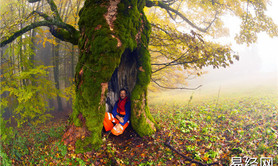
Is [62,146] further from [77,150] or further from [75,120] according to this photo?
[75,120]

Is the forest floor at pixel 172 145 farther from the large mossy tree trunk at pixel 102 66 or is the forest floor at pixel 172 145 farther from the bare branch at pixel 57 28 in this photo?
the bare branch at pixel 57 28

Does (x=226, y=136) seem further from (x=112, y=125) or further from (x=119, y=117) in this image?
(x=112, y=125)

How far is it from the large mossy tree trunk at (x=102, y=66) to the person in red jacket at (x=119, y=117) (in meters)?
0.20

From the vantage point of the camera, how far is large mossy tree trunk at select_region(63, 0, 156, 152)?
3.54 meters

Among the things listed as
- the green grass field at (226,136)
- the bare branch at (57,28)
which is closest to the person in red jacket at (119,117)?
the green grass field at (226,136)

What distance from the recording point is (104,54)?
3.52 m

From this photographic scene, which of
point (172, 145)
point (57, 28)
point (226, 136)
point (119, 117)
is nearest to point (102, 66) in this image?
point (119, 117)

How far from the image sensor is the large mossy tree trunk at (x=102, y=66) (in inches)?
139

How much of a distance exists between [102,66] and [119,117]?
1662 mm

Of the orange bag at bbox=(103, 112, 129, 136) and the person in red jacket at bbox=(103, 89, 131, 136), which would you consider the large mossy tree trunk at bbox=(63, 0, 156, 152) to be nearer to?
the person in red jacket at bbox=(103, 89, 131, 136)

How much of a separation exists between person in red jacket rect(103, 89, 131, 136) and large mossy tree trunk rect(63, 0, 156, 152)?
199 mm

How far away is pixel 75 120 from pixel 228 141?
437 centimetres

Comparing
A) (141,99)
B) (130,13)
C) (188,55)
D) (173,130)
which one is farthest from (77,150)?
(188,55)

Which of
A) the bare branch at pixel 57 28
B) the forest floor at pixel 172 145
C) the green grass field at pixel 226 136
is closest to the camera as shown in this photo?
the forest floor at pixel 172 145
